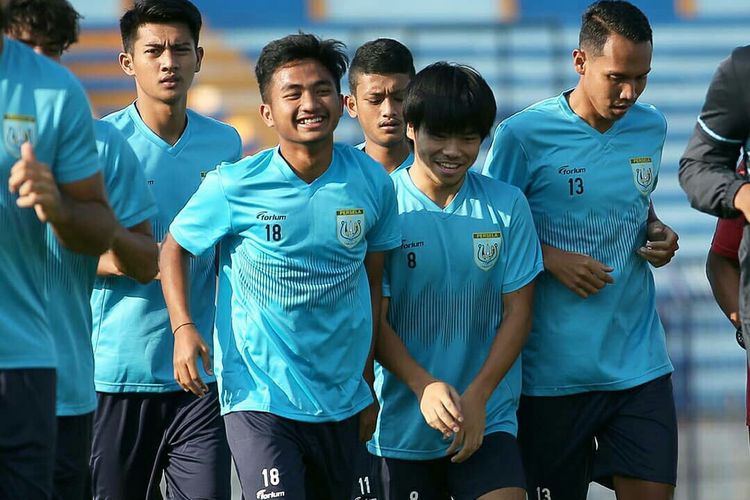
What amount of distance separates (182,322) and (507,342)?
1243 mm

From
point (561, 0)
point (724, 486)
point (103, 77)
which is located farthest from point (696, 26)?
point (724, 486)

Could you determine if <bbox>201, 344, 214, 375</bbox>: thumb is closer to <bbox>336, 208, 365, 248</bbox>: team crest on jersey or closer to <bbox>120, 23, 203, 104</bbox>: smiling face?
<bbox>336, 208, 365, 248</bbox>: team crest on jersey

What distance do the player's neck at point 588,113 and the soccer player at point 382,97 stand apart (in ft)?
2.53

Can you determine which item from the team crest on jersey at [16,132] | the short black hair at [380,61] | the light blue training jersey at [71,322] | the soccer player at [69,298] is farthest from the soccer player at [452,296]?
the team crest on jersey at [16,132]

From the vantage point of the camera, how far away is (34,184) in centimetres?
368

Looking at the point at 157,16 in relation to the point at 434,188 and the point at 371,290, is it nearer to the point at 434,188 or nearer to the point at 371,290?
the point at 434,188

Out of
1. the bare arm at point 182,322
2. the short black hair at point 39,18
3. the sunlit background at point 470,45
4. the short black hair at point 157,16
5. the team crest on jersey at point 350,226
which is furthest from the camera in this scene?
the sunlit background at point 470,45

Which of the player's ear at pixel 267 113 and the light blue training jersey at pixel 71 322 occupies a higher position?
the player's ear at pixel 267 113

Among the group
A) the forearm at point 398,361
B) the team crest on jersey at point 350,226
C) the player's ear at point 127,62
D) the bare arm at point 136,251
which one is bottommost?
the forearm at point 398,361

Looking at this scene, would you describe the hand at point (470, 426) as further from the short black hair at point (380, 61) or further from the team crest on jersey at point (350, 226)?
the short black hair at point (380, 61)

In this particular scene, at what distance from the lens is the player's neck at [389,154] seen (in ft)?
20.8

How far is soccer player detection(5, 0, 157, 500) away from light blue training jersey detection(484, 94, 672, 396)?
1806mm

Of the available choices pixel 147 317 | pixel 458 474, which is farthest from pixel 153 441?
pixel 458 474

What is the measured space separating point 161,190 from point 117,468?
1184mm
